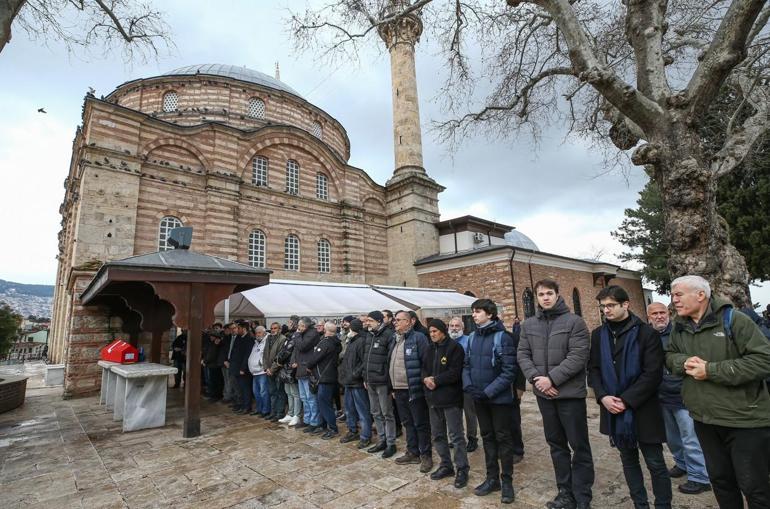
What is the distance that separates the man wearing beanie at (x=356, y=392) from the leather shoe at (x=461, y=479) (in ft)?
5.53

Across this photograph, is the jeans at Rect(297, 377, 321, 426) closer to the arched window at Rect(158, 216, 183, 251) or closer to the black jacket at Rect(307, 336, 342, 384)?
the black jacket at Rect(307, 336, 342, 384)

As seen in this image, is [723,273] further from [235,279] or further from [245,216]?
[245,216]

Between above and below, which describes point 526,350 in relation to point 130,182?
below

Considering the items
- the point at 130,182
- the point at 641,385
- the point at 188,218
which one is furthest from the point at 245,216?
the point at 641,385

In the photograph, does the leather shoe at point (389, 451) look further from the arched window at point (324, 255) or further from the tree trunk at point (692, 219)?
the arched window at point (324, 255)

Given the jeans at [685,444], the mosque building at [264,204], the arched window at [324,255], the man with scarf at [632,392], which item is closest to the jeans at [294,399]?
the man with scarf at [632,392]

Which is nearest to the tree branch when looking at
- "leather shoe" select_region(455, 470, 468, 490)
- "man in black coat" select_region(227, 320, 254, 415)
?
"leather shoe" select_region(455, 470, 468, 490)

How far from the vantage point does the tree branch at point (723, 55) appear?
4.59 metres

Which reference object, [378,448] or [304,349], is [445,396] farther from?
[304,349]

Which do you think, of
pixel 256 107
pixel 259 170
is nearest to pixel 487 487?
pixel 259 170

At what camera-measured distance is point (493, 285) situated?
15.6 m

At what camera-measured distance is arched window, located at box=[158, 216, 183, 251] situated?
12.0 m

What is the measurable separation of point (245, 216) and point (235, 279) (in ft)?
28.1

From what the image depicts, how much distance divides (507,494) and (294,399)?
4.06 m
